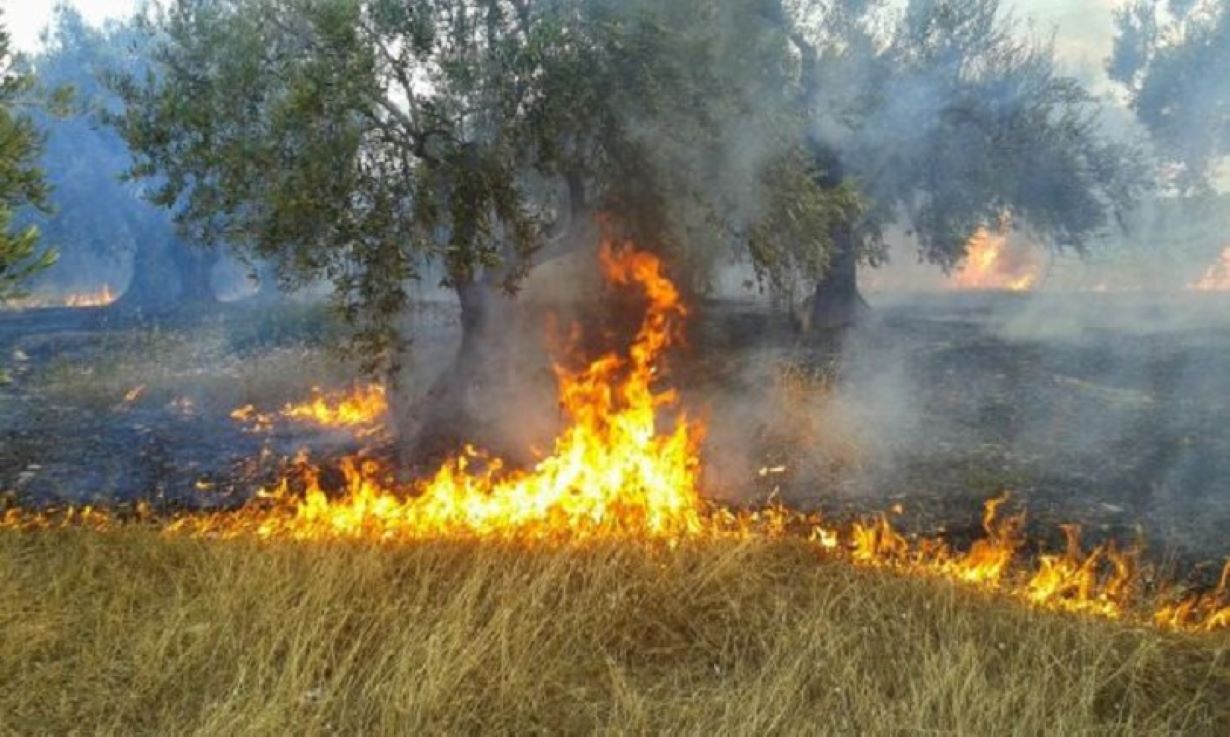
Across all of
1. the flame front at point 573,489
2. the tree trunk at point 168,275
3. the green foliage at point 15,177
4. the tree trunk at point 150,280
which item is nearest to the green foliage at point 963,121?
the flame front at point 573,489

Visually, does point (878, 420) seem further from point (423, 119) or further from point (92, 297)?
point (92, 297)

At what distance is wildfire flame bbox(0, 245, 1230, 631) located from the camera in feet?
26.7

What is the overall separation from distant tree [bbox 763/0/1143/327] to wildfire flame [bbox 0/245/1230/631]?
923 cm

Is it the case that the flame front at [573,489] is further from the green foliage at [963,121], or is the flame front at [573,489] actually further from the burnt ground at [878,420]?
the green foliage at [963,121]

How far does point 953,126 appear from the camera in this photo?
2098cm

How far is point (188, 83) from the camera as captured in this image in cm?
1128

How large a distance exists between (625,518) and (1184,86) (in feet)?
115

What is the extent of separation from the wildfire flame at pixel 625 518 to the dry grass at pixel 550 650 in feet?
2.80

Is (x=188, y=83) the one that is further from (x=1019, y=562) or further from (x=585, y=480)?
(x=1019, y=562)

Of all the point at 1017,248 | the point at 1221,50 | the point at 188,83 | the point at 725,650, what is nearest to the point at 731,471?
the point at 725,650

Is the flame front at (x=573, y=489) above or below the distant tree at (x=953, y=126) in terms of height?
below

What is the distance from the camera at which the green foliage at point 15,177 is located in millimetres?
6537

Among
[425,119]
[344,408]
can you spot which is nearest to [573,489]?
[425,119]

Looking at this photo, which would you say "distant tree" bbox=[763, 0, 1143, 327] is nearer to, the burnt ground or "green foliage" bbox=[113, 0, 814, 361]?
the burnt ground
